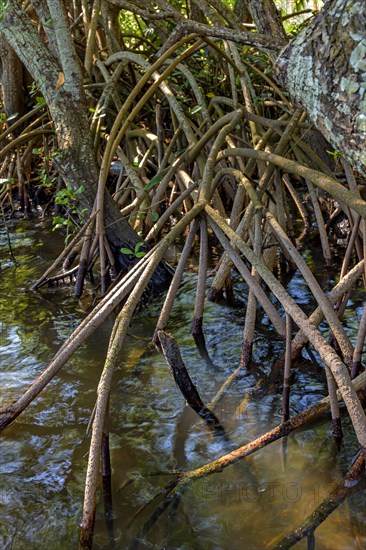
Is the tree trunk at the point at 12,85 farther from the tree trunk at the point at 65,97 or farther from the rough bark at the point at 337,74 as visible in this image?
the rough bark at the point at 337,74

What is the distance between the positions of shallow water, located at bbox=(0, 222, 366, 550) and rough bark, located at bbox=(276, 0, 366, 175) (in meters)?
1.29

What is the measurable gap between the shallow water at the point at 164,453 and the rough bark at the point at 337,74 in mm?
1288

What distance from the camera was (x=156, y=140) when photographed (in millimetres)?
4914

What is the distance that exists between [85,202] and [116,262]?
429mm

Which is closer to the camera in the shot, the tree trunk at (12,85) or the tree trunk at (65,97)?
the tree trunk at (65,97)

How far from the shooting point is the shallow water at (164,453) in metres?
2.18

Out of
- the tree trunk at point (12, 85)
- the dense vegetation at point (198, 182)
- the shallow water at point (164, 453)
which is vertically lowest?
the shallow water at point (164, 453)

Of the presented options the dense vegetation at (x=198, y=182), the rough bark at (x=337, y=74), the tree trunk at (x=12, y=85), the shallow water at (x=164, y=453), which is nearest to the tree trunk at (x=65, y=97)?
the dense vegetation at (x=198, y=182)

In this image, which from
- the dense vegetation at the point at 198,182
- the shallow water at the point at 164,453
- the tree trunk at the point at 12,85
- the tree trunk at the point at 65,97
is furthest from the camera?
the tree trunk at the point at 12,85

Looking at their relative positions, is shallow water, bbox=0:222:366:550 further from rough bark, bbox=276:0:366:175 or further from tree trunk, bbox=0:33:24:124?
tree trunk, bbox=0:33:24:124

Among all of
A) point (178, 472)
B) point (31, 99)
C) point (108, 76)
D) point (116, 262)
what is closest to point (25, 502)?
point (178, 472)

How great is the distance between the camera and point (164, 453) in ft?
8.58

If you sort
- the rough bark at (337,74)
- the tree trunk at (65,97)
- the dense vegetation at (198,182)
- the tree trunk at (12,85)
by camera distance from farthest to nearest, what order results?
the tree trunk at (12,85) → the tree trunk at (65,97) → the dense vegetation at (198,182) → the rough bark at (337,74)

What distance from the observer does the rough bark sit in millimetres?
1388
